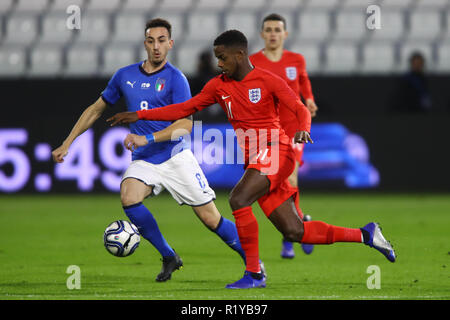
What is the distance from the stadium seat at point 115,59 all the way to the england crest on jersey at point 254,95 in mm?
9939

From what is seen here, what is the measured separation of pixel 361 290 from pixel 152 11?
12.1 metres

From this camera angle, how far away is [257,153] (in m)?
5.92

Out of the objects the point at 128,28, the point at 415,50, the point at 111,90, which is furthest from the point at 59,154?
the point at 415,50

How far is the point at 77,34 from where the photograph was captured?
17.0 metres

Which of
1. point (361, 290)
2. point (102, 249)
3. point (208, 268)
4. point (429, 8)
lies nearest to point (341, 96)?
point (429, 8)

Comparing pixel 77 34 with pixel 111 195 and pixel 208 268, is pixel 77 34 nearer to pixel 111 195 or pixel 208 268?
pixel 111 195

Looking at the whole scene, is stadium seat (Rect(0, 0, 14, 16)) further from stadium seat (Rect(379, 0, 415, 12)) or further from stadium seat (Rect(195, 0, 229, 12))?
stadium seat (Rect(379, 0, 415, 12))

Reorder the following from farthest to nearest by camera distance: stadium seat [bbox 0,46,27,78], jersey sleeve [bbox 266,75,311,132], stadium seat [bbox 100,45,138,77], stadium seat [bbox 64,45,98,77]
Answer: stadium seat [bbox 0,46,27,78] < stadium seat [bbox 64,45,98,77] < stadium seat [bbox 100,45,138,77] < jersey sleeve [bbox 266,75,311,132]

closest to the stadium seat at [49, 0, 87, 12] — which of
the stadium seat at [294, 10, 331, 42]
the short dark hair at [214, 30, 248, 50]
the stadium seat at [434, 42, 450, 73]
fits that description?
the stadium seat at [294, 10, 331, 42]

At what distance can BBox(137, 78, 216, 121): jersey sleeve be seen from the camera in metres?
6.04

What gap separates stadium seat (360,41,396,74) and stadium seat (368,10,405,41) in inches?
19.8

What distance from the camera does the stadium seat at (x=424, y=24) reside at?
16.5m

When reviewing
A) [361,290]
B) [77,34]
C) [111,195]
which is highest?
[77,34]

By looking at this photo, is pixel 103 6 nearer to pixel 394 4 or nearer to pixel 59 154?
pixel 394 4
